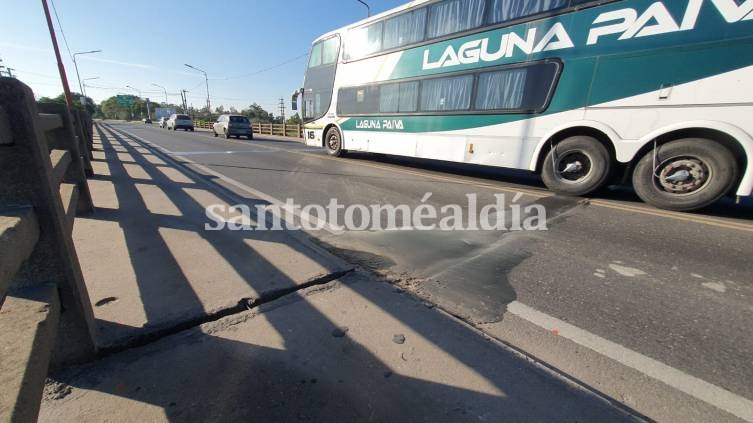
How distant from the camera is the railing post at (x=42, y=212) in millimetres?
1232

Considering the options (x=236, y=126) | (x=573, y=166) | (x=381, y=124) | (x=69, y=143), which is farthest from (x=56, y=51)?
(x=573, y=166)

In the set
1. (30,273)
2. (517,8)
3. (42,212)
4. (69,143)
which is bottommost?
(30,273)

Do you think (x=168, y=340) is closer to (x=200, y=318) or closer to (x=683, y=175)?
(x=200, y=318)

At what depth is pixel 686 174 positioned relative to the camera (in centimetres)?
501

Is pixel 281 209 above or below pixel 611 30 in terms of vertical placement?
below

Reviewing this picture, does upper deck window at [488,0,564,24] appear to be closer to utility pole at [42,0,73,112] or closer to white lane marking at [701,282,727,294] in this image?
white lane marking at [701,282,727,294]

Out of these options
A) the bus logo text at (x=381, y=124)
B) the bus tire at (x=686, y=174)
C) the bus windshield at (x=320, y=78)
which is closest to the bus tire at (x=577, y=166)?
the bus tire at (x=686, y=174)

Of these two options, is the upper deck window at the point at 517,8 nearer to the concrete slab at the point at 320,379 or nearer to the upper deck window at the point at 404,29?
the upper deck window at the point at 404,29

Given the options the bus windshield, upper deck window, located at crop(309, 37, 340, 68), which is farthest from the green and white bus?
the bus windshield

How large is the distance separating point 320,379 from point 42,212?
1504mm

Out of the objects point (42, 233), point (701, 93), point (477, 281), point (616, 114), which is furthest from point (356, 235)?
point (701, 93)

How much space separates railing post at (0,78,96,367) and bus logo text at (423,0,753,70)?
7.46 m

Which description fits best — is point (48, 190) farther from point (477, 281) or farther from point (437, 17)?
point (437, 17)

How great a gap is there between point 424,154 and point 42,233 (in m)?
8.29
